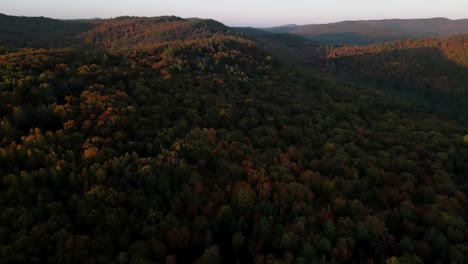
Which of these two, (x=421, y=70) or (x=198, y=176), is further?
(x=421, y=70)

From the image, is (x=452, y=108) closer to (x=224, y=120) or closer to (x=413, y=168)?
(x=413, y=168)

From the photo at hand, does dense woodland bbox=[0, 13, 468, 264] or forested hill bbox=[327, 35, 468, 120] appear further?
forested hill bbox=[327, 35, 468, 120]

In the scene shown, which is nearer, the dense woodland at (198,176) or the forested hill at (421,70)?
the dense woodland at (198,176)

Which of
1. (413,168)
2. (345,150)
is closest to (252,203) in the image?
(345,150)

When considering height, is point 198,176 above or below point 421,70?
below
